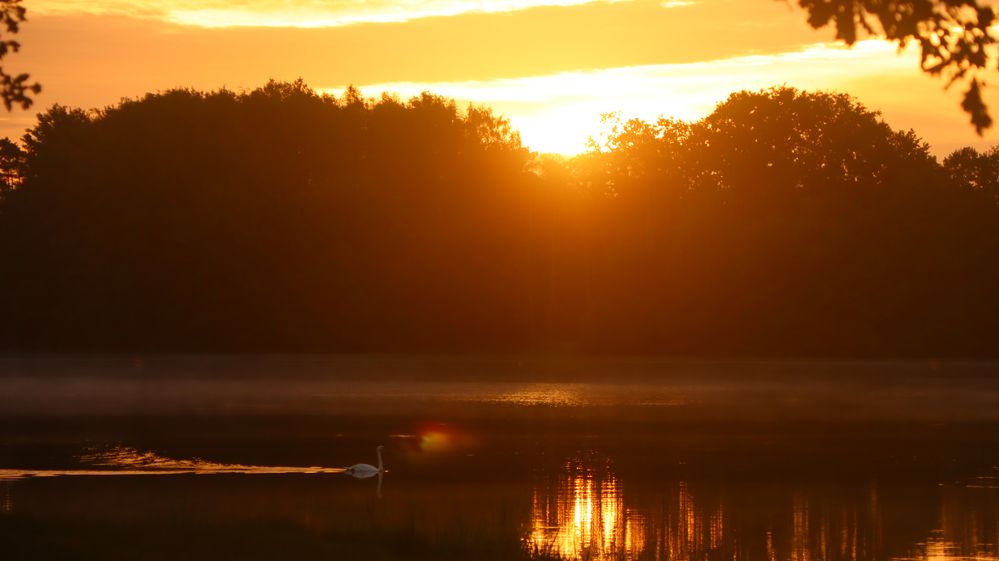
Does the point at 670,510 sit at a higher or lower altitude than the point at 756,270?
lower

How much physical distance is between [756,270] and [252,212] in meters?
27.6

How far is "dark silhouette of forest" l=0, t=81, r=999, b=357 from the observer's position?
7475 cm

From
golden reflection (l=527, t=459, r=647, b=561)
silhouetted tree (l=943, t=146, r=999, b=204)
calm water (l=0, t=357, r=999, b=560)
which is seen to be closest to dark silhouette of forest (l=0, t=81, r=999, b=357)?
silhouetted tree (l=943, t=146, r=999, b=204)

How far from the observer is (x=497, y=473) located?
2447cm

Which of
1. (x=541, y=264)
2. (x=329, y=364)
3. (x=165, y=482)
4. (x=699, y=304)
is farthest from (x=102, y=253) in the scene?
(x=165, y=482)

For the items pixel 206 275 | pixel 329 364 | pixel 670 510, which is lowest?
pixel 670 510

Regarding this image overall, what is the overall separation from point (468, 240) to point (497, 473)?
2174 inches

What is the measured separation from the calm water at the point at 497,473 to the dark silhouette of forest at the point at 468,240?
26031 millimetres

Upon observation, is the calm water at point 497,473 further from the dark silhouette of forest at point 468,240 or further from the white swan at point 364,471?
the dark silhouette of forest at point 468,240

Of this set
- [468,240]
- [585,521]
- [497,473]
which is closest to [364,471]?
[497,473]

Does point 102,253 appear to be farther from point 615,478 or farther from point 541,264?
point 615,478

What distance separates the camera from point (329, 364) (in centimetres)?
6769

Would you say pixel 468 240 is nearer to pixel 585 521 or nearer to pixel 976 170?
pixel 976 170

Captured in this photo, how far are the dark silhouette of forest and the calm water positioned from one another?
26.0m
